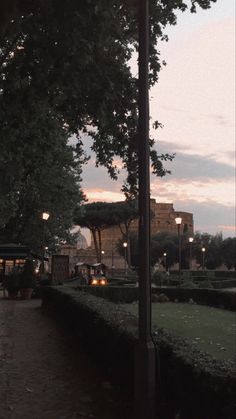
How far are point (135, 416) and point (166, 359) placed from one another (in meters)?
0.67

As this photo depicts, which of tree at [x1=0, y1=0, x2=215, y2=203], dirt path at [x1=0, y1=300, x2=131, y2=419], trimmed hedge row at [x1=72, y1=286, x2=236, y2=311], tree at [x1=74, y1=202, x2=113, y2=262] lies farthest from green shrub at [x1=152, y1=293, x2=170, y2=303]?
tree at [x1=74, y1=202, x2=113, y2=262]

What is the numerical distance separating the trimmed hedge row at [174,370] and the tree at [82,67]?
138 inches

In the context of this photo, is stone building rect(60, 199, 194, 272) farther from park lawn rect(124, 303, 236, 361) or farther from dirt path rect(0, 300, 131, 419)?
dirt path rect(0, 300, 131, 419)

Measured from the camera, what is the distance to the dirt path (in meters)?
6.48

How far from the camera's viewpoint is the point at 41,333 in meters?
13.6

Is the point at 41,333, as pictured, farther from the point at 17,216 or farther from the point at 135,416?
the point at 17,216

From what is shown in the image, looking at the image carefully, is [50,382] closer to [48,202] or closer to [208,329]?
[208,329]

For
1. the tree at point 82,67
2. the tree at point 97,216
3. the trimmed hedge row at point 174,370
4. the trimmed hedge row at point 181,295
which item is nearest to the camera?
the trimmed hedge row at point 174,370

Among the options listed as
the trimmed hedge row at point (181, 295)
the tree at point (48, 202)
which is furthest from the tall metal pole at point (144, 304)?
the trimmed hedge row at point (181, 295)

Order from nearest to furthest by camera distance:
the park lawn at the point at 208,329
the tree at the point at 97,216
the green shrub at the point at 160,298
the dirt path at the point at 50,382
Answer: the dirt path at the point at 50,382 < the park lawn at the point at 208,329 < the green shrub at the point at 160,298 < the tree at the point at 97,216

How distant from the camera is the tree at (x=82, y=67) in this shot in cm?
827

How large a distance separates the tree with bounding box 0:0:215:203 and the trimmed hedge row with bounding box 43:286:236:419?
351cm

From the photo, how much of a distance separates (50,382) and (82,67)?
5.09 metres

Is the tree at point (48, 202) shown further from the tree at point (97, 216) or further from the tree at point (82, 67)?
the tree at point (97, 216)
